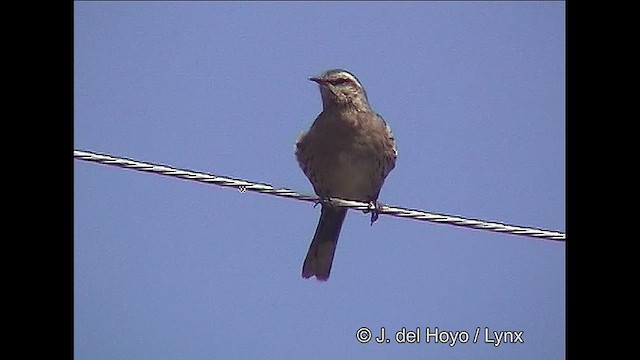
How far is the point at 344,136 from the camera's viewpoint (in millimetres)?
7121

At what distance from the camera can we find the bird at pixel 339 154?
7.16m

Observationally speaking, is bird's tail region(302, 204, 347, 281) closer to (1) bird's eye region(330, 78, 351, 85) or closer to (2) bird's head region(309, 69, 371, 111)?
(2) bird's head region(309, 69, 371, 111)

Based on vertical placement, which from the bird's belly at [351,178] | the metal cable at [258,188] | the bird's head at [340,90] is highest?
the bird's head at [340,90]

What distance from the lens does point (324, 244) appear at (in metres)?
7.42

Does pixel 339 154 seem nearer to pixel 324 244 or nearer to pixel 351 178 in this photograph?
pixel 351 178

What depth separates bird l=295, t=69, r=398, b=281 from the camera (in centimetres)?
716

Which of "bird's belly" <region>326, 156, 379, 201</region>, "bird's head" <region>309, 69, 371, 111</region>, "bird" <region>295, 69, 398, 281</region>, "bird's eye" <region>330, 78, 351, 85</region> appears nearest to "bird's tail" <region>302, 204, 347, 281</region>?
"bird" <region>295, 69, 398, 281</region>

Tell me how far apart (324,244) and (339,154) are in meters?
0.82

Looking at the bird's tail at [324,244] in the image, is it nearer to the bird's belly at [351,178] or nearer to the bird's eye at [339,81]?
the bird's belly at [351,178]

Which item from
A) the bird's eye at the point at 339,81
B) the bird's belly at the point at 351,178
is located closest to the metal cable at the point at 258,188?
the bird's belly at the point at 351,178

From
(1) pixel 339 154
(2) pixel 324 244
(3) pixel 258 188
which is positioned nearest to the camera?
(3) pixel 258 188

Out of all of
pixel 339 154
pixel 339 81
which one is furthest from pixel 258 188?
pixel 339 81
